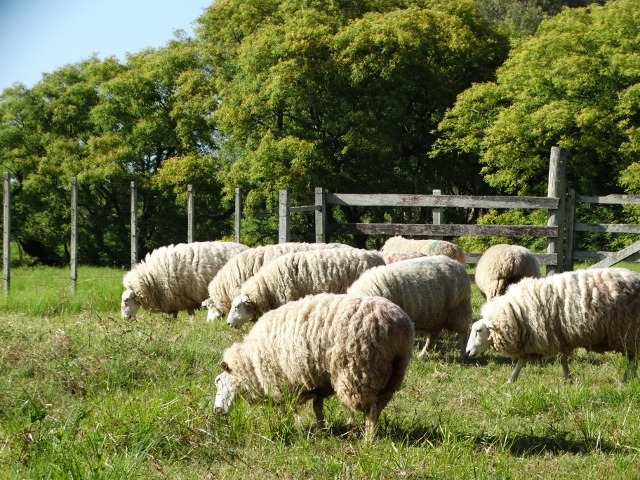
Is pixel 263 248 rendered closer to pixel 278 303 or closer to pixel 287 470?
pixel 278 303

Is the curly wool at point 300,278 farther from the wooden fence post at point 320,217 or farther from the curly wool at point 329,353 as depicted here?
the wooden fence post at point 320,217

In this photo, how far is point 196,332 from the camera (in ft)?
26.2

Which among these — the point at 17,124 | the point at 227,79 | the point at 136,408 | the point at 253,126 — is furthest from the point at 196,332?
the point at 17,124

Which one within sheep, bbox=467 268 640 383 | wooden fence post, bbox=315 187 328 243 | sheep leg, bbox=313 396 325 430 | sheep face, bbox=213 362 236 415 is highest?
wooden fence post, bbox=315 187 328 243

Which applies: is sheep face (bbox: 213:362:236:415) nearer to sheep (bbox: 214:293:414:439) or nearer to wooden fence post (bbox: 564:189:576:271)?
sheep (bbox: 214:293:414:439)

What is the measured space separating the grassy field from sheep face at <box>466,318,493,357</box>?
229mm

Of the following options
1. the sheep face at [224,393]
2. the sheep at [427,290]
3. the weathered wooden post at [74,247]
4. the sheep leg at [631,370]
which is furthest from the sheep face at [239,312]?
the weathered wooden post at [74,247]

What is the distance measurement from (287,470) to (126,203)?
27843 mm

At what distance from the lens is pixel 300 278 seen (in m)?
8.38

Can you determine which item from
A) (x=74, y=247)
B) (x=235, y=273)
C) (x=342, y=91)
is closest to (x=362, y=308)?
(x=235, y=273)

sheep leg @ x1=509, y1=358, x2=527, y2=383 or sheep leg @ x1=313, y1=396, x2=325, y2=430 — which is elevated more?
sheep leg @ x1=313, y1=396, x2=325, y2=430

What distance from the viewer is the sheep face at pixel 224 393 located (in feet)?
16.6

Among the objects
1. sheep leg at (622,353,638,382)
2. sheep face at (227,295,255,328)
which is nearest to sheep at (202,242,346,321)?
sheep face at (227,295,255,328)

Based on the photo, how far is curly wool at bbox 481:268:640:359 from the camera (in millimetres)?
6746
